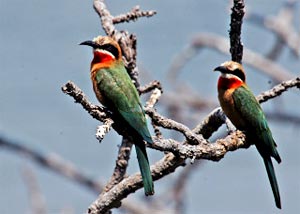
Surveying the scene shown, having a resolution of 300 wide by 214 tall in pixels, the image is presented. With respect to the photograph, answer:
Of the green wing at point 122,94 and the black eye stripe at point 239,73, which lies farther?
the black eye stripe at point 239,73

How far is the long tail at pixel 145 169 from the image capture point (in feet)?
8.69

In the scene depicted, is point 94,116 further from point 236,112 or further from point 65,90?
point 236,112

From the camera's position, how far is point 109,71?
10.1 ft

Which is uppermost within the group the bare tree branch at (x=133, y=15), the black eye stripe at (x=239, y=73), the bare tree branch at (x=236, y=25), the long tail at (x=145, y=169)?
the bare tree branch at (x=133, y=15)

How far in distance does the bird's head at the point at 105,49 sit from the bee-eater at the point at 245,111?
408 mm

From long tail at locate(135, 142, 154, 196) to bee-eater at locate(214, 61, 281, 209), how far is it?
1.44 ft

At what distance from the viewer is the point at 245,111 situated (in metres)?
3.20

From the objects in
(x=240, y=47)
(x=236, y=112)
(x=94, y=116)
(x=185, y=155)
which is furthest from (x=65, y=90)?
(x=236, y=112)

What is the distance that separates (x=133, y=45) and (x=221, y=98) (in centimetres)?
43

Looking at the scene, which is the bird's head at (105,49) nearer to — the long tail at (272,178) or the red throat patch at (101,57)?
the red throat patch at (101,57)

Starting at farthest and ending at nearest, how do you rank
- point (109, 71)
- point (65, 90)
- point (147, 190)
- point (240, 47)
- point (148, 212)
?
1. point (148, 212)
2. point (109, 71)
3. point (240, 47)
4. point (147, 190)
5. point (65, 90)

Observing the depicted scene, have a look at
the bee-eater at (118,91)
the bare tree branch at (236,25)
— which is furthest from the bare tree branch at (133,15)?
the bare tree branch at (236,25)

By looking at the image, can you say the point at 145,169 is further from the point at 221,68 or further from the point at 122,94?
the point at 221,68

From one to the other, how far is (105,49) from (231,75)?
51 centimetres
